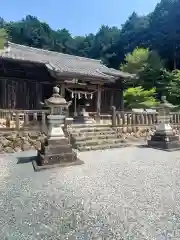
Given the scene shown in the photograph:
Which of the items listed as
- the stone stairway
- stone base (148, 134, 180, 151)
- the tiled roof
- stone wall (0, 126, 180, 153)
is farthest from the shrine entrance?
stone base (148, 134, 180, 151)

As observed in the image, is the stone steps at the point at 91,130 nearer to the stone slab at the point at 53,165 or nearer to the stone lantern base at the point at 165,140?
the stone lantern base at the point at 165,140

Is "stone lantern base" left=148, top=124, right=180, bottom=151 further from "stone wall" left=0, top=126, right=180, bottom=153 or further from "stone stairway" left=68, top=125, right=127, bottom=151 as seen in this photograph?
"stone wall" left=0, top=126, right=180, bottom=153

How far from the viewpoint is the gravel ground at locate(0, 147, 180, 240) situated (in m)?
2.75

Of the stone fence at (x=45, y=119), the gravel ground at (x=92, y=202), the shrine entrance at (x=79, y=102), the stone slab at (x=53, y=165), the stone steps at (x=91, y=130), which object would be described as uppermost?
the shrine entrance at (x=79, y=102)

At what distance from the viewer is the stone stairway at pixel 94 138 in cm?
882

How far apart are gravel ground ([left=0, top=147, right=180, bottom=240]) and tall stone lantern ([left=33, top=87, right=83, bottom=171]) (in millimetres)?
403

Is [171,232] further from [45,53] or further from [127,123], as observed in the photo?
[45,53]

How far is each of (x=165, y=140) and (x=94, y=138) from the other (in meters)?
3.04

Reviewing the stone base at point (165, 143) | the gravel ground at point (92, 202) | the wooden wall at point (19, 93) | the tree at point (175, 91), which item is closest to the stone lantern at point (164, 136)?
the stone base at point (165, 143)

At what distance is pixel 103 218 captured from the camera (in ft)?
10.1

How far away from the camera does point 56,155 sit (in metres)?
6.22

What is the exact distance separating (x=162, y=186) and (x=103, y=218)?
6.06 ft

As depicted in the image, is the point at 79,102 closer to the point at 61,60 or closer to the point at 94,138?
the point at 61,60

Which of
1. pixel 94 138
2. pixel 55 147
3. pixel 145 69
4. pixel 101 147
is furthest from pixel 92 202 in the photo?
pixel 145 69
